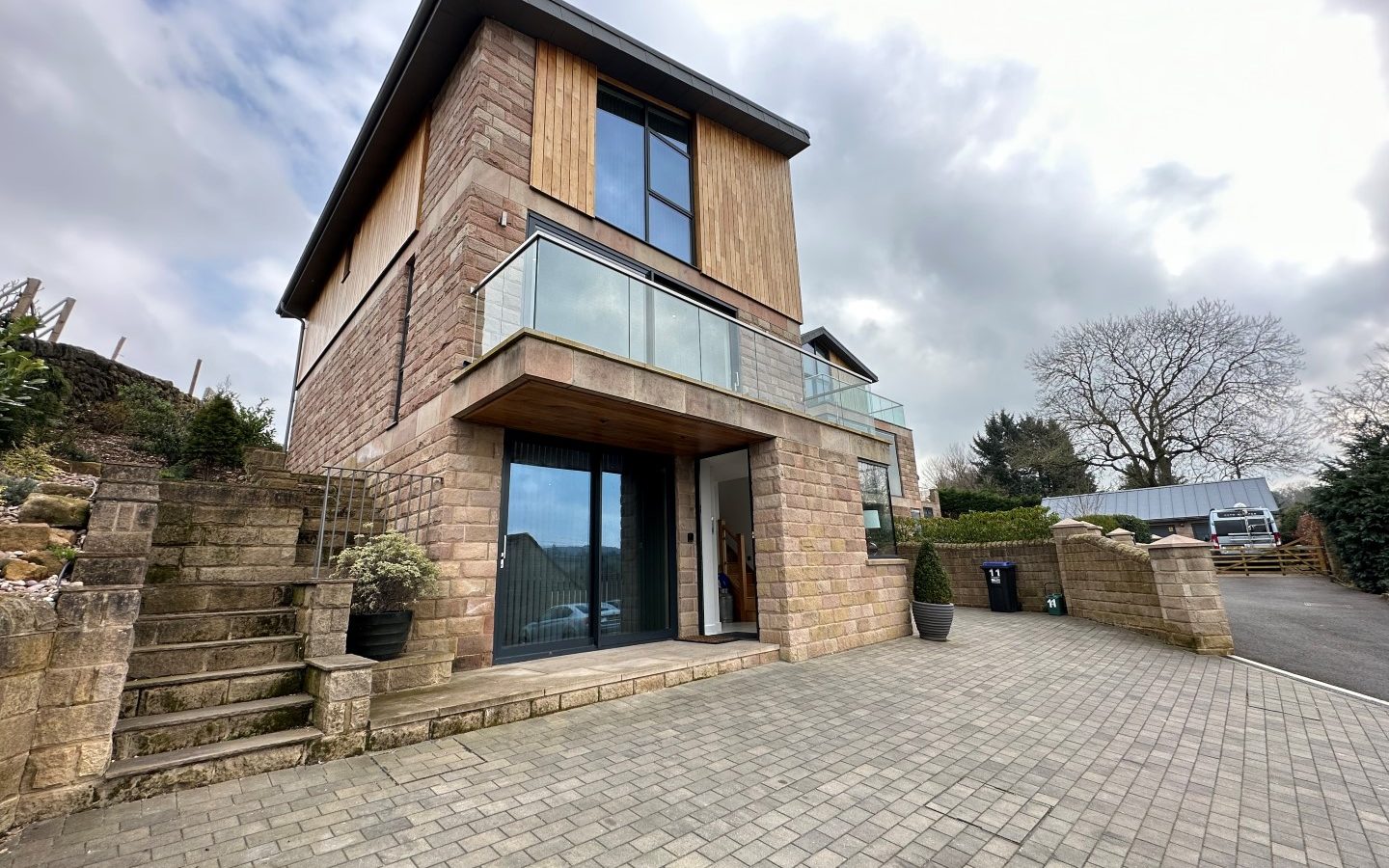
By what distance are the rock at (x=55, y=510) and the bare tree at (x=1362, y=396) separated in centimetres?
2932

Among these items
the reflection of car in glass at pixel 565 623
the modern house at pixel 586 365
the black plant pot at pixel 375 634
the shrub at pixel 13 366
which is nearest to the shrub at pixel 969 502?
the modern house at pixel 586 365

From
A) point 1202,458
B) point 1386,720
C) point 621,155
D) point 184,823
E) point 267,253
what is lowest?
point 1386,720

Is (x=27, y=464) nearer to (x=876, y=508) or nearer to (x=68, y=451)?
(x=68, y=451)

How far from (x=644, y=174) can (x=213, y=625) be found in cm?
811

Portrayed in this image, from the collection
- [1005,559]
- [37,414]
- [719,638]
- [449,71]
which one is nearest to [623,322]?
[719,638]

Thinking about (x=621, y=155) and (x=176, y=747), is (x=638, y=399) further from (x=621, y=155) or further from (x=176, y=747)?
(x=621, y=155)

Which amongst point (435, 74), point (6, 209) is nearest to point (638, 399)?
point (435, 74)

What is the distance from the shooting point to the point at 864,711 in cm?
454

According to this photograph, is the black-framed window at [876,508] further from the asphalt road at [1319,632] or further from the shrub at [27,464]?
the shrub at [27,464]

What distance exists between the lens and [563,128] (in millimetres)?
7488

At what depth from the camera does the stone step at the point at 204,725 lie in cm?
287

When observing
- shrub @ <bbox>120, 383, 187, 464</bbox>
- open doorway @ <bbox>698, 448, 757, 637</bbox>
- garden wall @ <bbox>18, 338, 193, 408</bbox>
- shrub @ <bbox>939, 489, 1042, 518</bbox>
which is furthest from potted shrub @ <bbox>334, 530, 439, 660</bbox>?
shrub @ <bbox>939, 489, 1042, 518</bbox>

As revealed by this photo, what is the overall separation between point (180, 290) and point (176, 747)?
18.4 m

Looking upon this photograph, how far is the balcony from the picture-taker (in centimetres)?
521
